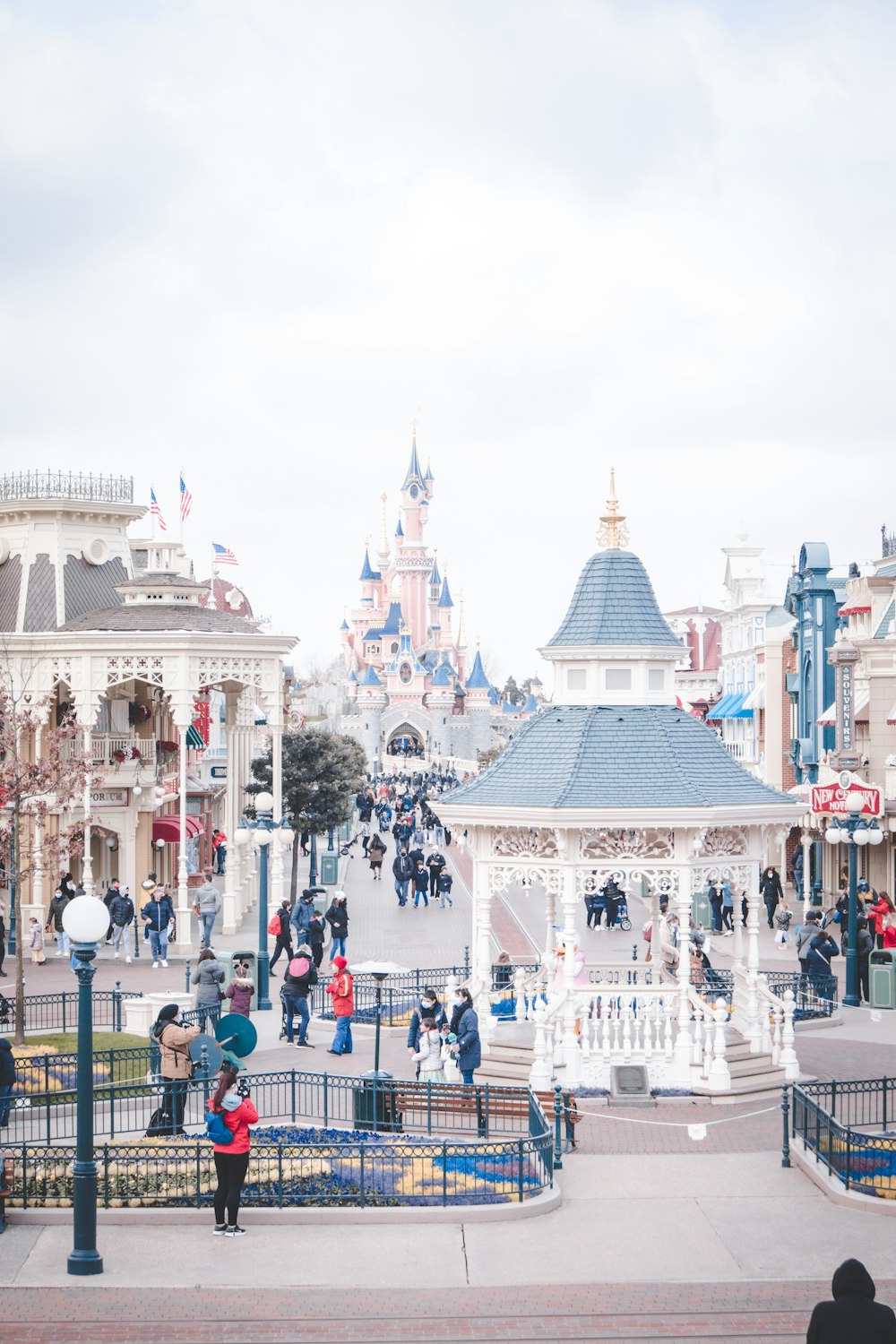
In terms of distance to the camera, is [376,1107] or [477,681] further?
[477,681]

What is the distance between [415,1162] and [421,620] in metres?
164

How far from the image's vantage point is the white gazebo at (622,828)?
20188mm

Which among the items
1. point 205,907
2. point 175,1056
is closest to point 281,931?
point 205,907

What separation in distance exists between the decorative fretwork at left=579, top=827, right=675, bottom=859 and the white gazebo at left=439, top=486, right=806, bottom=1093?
2 centimetres

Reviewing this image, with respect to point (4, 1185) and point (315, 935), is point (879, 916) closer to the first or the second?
point (315, 935)

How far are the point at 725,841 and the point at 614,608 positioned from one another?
10.9 feet

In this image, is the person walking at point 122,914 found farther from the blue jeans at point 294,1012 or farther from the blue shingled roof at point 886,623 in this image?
the blue shingled roof at point 886,623

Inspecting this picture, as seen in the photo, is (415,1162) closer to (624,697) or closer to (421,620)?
(624,697)

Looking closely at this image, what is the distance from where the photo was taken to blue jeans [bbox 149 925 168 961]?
30969 millimetres

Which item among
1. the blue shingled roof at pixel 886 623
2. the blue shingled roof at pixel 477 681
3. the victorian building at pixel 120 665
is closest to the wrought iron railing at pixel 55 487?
the victorian building at pixel 120 665

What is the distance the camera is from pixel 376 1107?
55.0ft

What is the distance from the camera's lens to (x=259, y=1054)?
22062 mm

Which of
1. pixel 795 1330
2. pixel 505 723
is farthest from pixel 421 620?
pixel 795 1330

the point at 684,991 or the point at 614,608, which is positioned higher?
the point at 614,608
